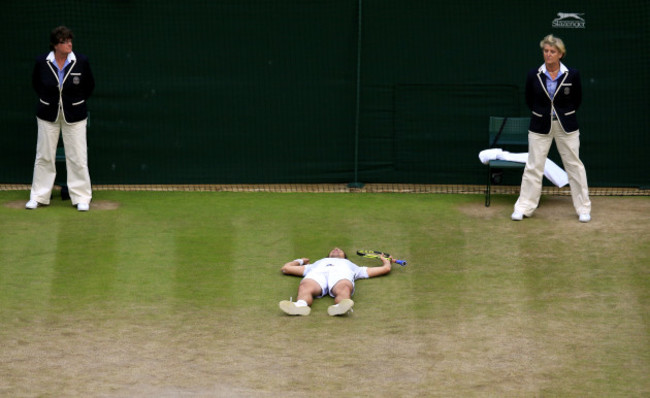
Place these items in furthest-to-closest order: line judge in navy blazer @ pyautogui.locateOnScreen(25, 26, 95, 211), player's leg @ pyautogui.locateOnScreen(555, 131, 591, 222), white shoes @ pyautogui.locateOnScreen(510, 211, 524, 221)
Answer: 1. line judge in navy blazer @ pyautogui.locateOnScreen(25, 26, 95, 211)
2. white shoes @ pyautogui.locateOnScreen(510, 211, 524, 221)
3. player's leg @ pyautogui.locateOnScreen(555, 131, 591, 222)

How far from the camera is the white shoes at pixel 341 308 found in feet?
26.0

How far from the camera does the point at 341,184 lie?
45.3ft

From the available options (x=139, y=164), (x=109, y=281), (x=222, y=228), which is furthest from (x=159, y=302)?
(x=139, y=164)

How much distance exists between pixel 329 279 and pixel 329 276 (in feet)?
0.13

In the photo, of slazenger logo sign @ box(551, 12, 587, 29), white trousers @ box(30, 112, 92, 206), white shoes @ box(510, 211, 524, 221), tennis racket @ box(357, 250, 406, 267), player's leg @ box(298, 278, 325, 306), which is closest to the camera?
player's leg @ box(298, 278, 325, 306)

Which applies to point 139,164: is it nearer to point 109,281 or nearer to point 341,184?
point 341,184

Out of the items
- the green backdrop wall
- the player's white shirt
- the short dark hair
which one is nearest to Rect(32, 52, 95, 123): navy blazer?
the short dark hair

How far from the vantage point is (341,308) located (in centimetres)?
794

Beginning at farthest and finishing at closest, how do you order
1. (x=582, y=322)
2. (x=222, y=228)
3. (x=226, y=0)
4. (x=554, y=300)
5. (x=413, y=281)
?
(x=226, y=0) < (x=222, y=228) < (x=413, y=281) < (x=554, y=300) < (x=582, y=322)

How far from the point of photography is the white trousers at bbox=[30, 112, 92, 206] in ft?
39.5

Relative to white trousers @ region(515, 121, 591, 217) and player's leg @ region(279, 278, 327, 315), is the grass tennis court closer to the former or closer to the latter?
player's leg @ region(279, 278, 327, 315)

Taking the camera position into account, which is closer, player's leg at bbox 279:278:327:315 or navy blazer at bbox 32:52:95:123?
player's leg at bbox 279:278:327:315

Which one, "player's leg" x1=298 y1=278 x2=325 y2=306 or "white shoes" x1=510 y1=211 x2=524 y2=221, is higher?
"player's leg" x1=298 y1=278 x2=325 y2=306

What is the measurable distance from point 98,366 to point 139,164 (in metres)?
7.10
